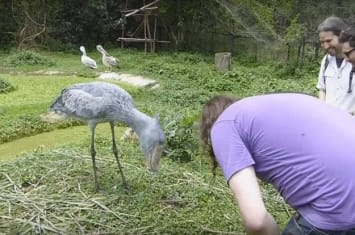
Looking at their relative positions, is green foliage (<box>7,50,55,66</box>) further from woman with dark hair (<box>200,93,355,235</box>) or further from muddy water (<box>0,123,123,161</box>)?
woman with dark hair (<box>200,93,355,235</box>)

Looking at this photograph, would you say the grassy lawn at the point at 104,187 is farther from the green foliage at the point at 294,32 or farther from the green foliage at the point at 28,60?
the green foliage at the point at 294,32

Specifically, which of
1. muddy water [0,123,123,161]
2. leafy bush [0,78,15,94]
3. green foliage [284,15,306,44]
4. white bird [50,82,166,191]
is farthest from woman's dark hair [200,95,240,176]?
green foliage [284,15,306,44]

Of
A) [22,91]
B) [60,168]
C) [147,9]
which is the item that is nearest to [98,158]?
[60,168]

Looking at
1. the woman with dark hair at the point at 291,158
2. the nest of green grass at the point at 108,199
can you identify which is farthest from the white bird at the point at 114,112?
the woman with dark hair at the point at 291,158

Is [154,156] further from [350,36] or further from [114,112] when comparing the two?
[350,36]

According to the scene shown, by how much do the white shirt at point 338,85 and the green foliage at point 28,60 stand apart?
1030 centimetres

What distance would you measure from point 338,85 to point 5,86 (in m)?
7.44

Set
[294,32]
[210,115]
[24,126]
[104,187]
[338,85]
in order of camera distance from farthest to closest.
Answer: [294,32] < [24,126] < [104,187] < [338,85] < [210,115]

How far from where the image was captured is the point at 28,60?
1410cm

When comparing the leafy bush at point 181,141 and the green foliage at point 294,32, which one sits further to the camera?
the green foliage at point 294,32

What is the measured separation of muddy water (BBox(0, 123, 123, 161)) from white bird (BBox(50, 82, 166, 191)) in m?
2.13

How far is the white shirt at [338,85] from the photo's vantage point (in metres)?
4.17

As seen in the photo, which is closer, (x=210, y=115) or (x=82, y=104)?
(x=210, y=115)

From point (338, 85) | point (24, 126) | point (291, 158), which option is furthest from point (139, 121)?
point (24, 126)
